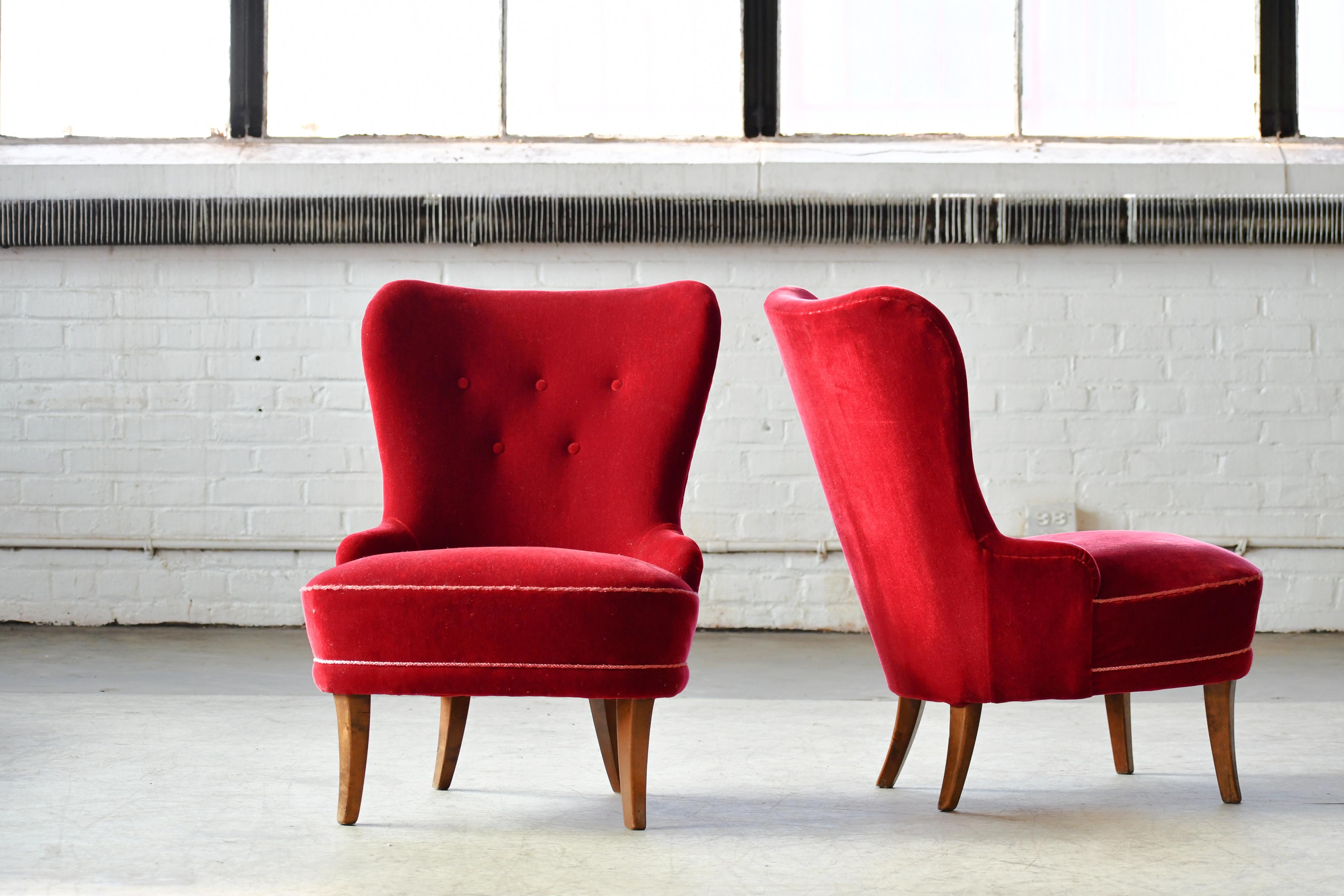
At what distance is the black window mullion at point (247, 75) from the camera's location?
4.03 meters

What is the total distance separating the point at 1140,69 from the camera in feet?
13.1

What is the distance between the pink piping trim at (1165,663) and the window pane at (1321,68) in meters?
2.75

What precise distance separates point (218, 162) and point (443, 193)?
718 mm

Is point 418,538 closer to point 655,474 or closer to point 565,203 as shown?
point 655,474

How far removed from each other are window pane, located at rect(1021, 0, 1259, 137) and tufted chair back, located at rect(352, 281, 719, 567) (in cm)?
226

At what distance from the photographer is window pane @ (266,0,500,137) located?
4.01 metres

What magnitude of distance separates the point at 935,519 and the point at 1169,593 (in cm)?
36

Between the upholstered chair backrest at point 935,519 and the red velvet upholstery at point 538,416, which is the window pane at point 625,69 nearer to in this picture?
the red velvet upholstery at point 538,416

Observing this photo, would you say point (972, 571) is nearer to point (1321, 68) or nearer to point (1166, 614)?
point (1166, 614)

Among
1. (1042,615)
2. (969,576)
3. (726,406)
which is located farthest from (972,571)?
(726,406)

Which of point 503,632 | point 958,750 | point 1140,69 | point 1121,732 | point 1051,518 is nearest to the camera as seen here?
point 503,632

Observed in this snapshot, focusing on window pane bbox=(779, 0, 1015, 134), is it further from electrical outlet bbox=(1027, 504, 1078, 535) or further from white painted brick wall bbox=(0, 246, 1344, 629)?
electrical outlet bbox=(1027, 504, 1078, 535)

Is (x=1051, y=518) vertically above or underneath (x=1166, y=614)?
underneath

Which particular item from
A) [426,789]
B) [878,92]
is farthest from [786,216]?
[426,789]
